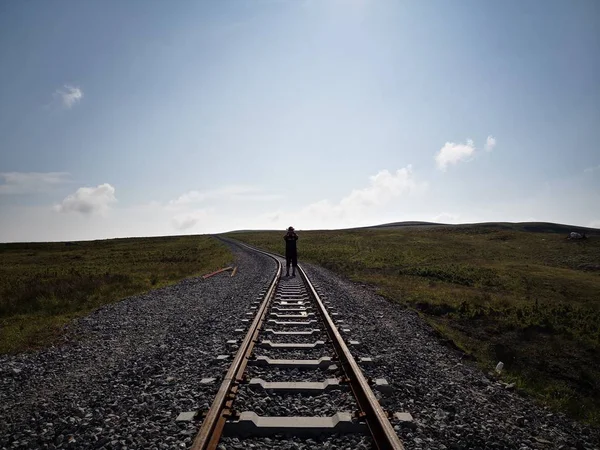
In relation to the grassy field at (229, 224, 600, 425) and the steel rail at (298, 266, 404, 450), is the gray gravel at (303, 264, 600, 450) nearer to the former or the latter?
the steel rail at (298, 266, 404, 450)

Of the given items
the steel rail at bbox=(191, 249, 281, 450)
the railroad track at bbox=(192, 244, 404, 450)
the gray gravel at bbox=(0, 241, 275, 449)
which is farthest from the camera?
the gray gravel at bbox=(0, 241, 275, 449)

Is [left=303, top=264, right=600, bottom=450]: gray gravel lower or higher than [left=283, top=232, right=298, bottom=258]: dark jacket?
lower

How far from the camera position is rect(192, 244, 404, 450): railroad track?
364 centimetres

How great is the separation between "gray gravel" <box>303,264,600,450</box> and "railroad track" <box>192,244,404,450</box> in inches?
14.8

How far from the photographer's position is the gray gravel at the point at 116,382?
3.84 m

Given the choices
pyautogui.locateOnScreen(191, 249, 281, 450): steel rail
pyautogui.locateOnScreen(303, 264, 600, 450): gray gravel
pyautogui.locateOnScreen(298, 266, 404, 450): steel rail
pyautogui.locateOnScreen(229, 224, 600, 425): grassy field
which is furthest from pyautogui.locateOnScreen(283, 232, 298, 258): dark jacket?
pyautogui.locateOnScreen(298, 266, 404, 450): steel rail

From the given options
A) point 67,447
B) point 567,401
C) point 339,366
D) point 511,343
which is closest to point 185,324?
point 339,366

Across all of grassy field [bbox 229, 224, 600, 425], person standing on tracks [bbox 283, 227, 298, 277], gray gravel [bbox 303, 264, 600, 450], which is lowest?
grassy field [bbox 229, 224, 600, 425]

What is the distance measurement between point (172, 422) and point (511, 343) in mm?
9334

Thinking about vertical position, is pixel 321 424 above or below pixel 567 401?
above

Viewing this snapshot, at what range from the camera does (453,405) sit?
15.4 feet

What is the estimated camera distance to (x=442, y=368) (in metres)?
6.25

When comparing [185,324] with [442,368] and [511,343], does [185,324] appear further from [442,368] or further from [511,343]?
[511,343]

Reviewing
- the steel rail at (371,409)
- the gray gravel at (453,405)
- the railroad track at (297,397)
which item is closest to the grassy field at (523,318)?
the gray gravel at (453,405)
